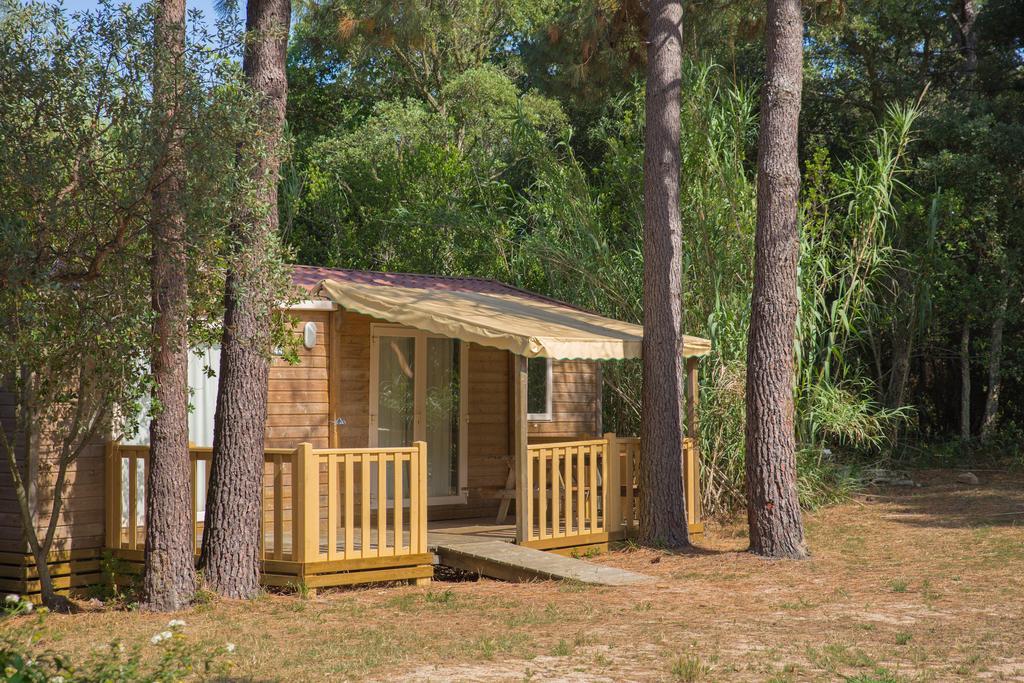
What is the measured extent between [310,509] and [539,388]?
4440 mm

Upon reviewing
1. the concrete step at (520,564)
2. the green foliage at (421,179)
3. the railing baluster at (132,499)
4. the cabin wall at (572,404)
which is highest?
the green foliage at (421,179)

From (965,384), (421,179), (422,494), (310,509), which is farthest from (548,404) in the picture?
(421,179)

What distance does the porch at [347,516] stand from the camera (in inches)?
318

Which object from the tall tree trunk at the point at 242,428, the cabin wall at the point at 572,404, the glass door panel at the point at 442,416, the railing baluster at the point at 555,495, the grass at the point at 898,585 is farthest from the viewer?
the cabin wall at the point at 572,404

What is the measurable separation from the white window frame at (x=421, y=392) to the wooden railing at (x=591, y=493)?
94cm

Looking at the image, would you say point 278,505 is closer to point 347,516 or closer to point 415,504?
point 347,516

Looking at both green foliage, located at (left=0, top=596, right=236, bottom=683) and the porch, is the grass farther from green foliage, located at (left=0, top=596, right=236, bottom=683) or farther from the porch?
green foliage, located at (left=0, top=596, right=236, bottom=683)

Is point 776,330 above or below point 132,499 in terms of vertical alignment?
above

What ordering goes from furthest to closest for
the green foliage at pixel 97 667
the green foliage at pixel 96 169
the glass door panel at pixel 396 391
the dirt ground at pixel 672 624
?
the glass door panel at pixel 396 391 → the green foliage at pixel 96 169 → the dirt ground at pixel 672 624 → the green foliage at pixel 97 667

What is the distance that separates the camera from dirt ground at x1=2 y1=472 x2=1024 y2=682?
5555 mm

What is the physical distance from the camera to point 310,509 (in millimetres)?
8023

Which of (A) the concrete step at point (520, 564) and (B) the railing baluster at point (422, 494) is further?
(B) the railing baluster at point (422, 494)

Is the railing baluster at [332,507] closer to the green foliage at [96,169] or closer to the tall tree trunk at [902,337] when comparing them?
the green foliage at [96,169]

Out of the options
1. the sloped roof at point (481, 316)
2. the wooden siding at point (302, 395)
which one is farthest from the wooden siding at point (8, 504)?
the sloped roof at point (481, 316)
